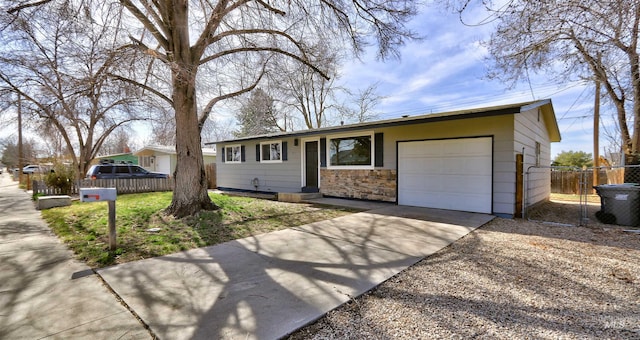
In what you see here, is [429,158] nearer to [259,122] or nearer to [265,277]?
[265,277]

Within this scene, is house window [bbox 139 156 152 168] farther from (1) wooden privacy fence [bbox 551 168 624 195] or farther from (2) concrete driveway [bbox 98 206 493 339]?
(1) wooden privacy fence [bbox 551 168 624 195]

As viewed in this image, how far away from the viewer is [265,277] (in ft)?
9.79

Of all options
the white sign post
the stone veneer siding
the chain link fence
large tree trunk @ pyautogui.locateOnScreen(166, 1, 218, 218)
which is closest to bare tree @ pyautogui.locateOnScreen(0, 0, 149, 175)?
large tree trunk @ pyautogui.locateOnScreen(166, 1, 218, 218)

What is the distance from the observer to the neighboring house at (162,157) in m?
20.2

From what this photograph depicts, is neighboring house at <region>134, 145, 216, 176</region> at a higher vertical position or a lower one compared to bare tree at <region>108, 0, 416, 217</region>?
lower

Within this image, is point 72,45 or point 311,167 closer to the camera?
point 72,45

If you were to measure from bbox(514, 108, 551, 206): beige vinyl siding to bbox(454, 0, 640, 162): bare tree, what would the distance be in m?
1.32

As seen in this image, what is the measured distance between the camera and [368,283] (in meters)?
2.82

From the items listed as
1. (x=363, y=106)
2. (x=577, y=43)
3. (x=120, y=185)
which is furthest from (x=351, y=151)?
(x=363, y=106)

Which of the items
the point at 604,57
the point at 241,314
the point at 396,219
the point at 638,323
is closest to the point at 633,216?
the point at 604,57

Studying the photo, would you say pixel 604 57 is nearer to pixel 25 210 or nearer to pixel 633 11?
pixel 633 11

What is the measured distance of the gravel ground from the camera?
206 centimetres

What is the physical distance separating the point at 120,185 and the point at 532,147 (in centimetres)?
1512

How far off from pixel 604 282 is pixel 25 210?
1210cm
